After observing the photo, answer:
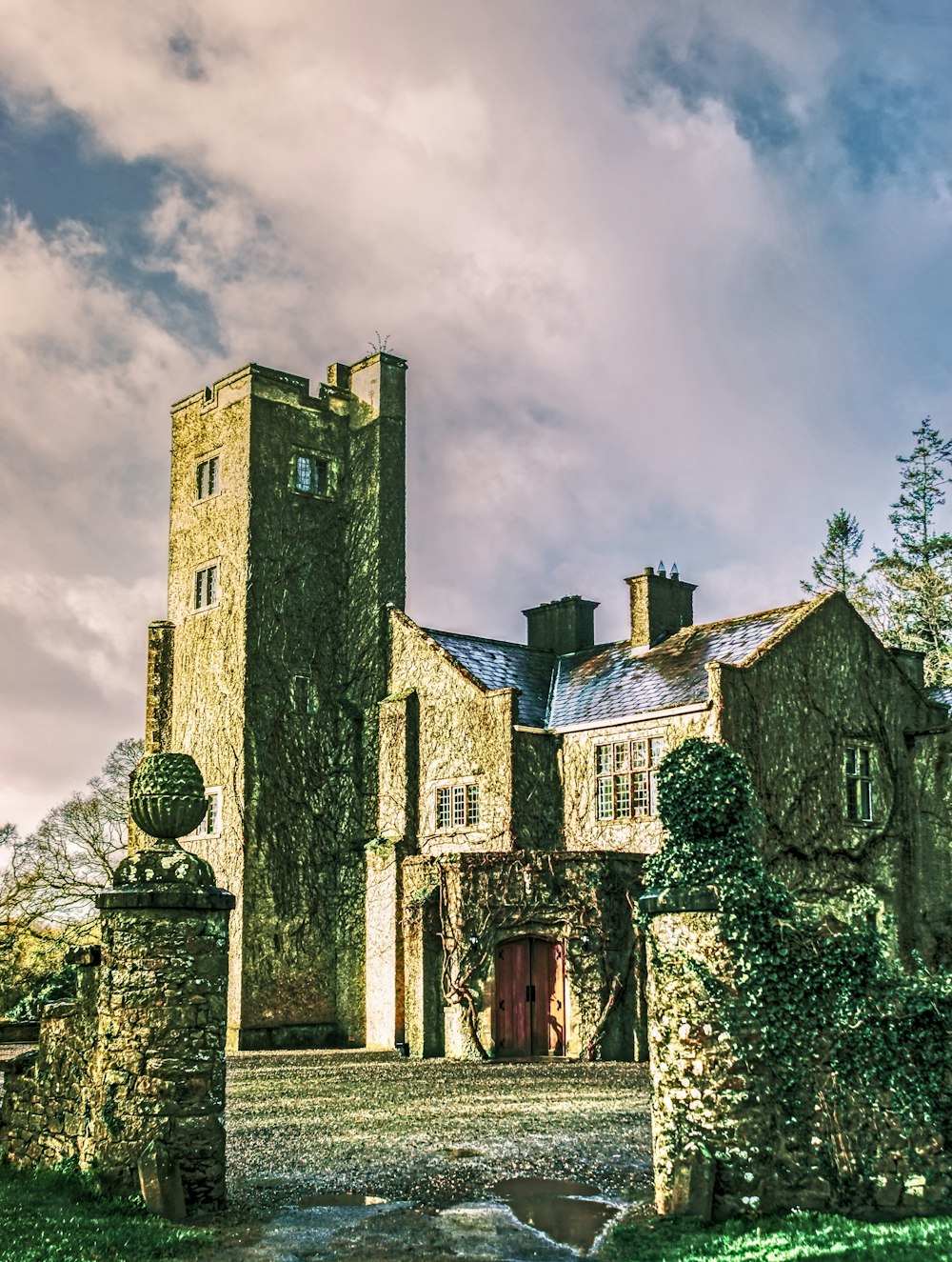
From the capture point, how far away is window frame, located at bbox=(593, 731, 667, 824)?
29.1m

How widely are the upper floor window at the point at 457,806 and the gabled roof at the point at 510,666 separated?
221 cm

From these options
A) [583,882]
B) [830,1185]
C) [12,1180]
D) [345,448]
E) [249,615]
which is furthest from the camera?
[345,448]

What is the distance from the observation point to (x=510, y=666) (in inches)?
1355

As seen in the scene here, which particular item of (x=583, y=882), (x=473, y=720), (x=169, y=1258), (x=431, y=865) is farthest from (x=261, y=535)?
(x=169, y=1258)

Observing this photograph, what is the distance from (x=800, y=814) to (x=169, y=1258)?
67.0 feet

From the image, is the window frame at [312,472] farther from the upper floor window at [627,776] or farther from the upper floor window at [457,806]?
the upper floor window at [627,776]

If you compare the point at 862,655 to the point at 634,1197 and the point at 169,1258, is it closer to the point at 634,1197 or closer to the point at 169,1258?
the point at 634,1197

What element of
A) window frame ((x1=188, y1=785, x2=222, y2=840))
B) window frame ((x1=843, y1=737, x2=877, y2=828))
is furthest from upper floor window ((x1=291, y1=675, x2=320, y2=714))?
window frame ((x1=843, y1=737, x2=877, y2=828))

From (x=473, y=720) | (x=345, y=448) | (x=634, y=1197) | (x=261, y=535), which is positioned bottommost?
(x=634, y=1197)

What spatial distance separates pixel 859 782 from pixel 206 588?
17382 millimetres

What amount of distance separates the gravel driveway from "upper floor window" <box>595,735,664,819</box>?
6.31 meters

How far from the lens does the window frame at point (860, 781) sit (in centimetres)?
2919

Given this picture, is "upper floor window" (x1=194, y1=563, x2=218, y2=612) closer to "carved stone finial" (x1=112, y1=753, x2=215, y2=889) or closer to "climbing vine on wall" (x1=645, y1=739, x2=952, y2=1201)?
"carved stone finial" (x1=112, y1=753, x2=215, y2=889)

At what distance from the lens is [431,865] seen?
2820 centimetres
